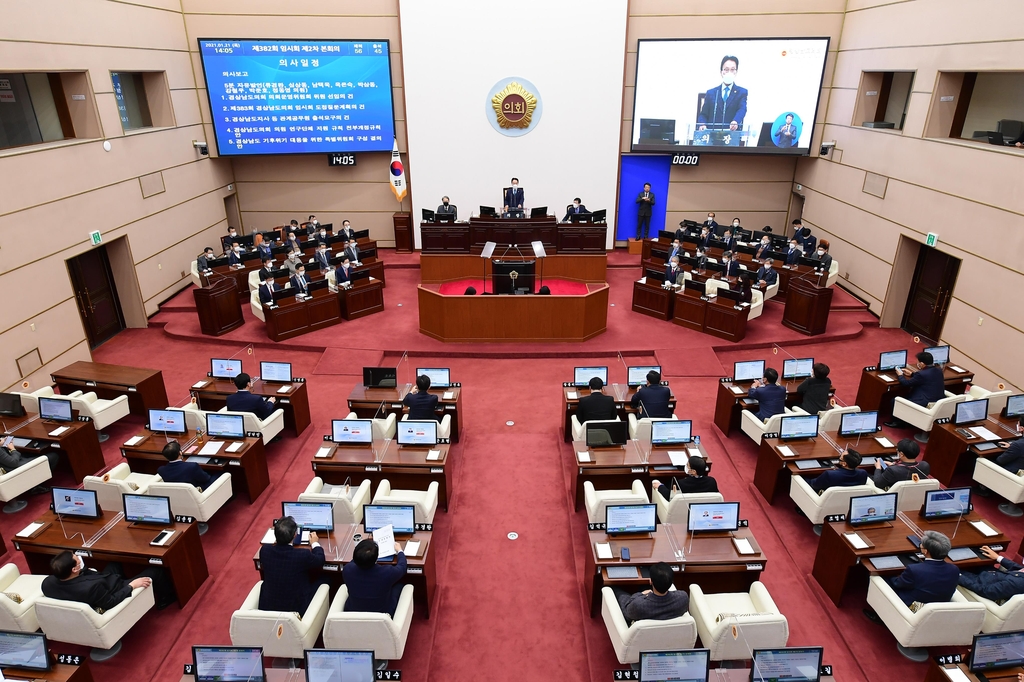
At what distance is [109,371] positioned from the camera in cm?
992

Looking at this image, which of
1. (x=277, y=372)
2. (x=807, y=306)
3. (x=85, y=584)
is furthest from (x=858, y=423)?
(x=85, y=584)

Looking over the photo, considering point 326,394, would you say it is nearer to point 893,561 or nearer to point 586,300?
point 586,300

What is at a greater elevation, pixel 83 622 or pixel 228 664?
pixel 228 664

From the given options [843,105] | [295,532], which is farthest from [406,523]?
[843,105]

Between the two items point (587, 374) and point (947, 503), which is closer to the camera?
point (947, 503)

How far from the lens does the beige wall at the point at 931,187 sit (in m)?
9.89

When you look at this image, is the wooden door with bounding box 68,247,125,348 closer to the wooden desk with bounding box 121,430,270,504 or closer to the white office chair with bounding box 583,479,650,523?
the wooden desk with bounding box 121,430,270,504

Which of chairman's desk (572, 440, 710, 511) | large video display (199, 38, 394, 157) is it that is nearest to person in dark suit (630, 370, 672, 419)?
chairman's desk (572, 440, 710, 511)

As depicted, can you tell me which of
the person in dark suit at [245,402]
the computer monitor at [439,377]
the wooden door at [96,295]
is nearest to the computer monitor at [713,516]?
the computer monitor at [439,377]

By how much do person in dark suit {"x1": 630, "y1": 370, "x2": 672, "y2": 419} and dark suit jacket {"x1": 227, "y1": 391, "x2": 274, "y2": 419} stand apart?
5.21 m

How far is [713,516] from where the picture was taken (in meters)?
6.12

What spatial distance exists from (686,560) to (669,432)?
2.06 meters

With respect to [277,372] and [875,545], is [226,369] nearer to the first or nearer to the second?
[277,372]

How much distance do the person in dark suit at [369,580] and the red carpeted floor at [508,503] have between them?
779 mm
